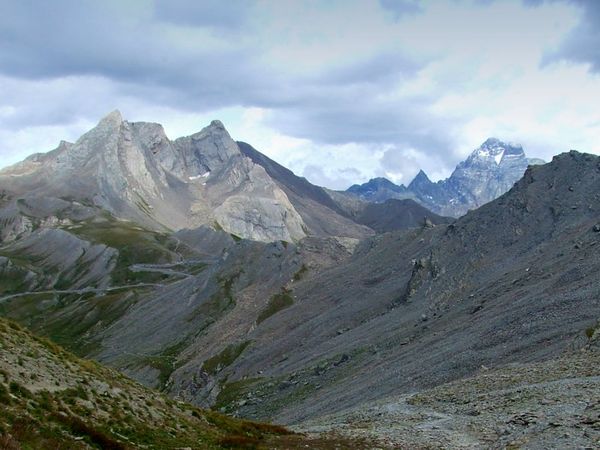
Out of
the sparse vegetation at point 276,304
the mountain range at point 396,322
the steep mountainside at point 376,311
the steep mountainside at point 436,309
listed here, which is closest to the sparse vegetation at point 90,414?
the mountain range at point 396,322

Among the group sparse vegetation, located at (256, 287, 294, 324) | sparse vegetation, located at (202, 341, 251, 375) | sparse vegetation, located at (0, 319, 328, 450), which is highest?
sparse vegetation, located at (256, 287, 294, 324)

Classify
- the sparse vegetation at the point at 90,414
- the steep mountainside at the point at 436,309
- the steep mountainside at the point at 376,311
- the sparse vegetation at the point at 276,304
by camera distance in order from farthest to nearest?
1. the sparse vegetation at the point at 276,304
2. the steep mountainside at the point at 376,311
3. the steep mountainside at the point at 436,309
4. the sparse vegetation at the point at 90,414

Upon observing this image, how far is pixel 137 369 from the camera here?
138 metres

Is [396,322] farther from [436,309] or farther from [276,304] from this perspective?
Answer: [276,304]

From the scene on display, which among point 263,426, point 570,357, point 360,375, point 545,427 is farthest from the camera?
point 360,375

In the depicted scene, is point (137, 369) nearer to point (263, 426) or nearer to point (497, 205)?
point (497, 205)

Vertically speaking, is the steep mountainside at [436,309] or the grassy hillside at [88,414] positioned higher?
the steep mountainside at [436,309]

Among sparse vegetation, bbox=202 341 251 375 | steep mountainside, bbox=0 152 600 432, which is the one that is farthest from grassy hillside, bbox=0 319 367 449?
sparse vegetation, bbox=202 341 251 375

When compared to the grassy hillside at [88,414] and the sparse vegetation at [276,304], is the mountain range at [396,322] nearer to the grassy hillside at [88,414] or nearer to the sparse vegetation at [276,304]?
the sparse vegetation at [276,304]

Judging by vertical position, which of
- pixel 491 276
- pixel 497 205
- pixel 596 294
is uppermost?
pixel 497 205

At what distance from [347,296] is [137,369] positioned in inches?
2005

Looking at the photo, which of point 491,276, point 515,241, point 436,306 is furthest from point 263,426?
point 515,241

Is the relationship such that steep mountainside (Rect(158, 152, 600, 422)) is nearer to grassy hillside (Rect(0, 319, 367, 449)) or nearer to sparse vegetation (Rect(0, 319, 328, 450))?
grassy hillside (Rect(0, 319, 367, 449))

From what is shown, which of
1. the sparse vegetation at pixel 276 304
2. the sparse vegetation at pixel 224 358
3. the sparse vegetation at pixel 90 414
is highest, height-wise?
the sparse vegetation at pixel 276 304
